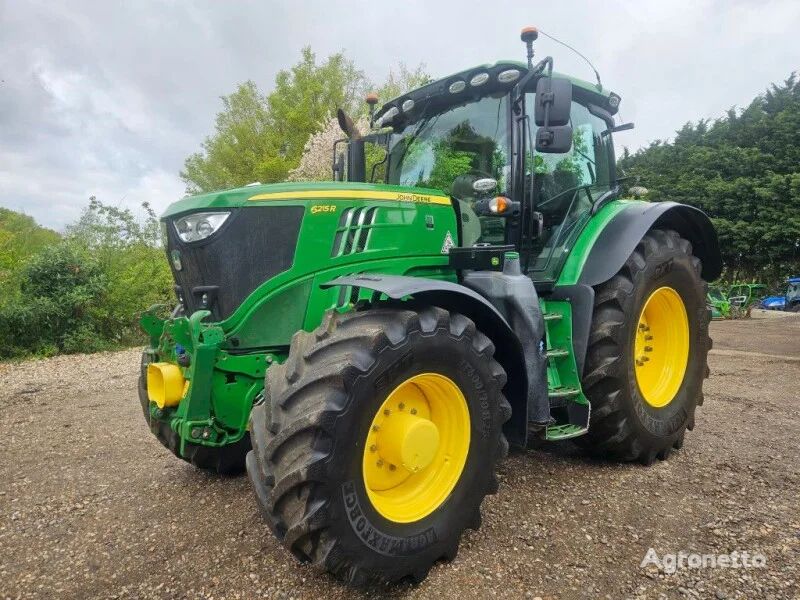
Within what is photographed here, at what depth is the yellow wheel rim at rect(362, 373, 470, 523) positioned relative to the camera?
7.84 ft

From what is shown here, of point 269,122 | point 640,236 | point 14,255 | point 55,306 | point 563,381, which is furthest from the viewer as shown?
point 269,122

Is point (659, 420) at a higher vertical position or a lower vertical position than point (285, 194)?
lower

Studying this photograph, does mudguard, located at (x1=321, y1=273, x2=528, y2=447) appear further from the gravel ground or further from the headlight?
the headlight

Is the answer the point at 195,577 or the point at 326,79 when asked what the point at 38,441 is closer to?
the point at 195,577

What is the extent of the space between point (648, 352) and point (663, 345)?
16 cm

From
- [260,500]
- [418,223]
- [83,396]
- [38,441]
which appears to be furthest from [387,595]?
[83,396]

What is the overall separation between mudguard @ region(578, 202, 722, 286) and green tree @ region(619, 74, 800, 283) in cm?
1839

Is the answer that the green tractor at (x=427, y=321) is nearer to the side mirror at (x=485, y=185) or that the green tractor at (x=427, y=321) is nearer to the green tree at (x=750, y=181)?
the side mirror at (x=485, y=185)

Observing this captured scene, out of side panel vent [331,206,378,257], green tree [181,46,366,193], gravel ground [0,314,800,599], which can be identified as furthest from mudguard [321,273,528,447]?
green tree [181,46,366,193]

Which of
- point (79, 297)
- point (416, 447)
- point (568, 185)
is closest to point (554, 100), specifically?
point (568, 185)

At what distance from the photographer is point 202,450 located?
3350 millimetres

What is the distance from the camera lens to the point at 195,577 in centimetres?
245

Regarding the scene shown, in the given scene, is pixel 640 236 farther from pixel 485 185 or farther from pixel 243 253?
pixel 243 253

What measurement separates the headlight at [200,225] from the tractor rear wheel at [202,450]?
872mm
